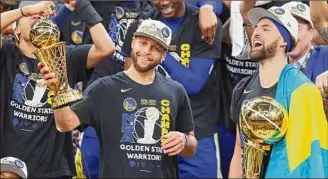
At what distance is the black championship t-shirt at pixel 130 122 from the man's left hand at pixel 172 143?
0.16 m

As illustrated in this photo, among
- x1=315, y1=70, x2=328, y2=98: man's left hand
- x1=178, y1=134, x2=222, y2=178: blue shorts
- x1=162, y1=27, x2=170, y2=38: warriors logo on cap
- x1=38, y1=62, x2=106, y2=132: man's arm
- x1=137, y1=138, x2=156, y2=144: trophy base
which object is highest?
x1=162, y1=27, x2=170, y2=38: warriors logo on cap

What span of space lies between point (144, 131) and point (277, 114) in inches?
72.7

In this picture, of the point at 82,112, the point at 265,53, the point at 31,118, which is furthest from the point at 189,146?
the point at 31,118

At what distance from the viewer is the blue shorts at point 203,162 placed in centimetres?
745

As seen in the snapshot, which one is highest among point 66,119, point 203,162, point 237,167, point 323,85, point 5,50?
point 5,50

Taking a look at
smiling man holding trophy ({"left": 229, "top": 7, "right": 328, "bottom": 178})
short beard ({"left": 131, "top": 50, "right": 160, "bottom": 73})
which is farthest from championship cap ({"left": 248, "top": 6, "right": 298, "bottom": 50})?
short beard ({"left": 131, "top": 50, "right": 160, "bottom": 73})

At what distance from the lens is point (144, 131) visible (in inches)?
252

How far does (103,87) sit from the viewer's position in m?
6.42

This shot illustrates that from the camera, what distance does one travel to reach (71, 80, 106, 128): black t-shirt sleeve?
20.6 feet

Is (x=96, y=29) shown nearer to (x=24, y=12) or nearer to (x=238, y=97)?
(x=24, y=12)

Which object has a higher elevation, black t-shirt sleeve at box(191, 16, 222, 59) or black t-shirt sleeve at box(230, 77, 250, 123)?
black t-shirt sleeve at box(191, 16, 222, 59)

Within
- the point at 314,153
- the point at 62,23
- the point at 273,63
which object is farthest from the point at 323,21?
the point at 62,23

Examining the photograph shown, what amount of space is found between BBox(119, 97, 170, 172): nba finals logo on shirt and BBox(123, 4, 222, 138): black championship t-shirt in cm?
103

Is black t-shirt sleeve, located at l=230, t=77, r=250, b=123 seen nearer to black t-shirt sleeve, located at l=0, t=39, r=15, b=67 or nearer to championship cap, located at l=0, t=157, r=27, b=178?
championship cap, located at l=0, t=157, r=27, b=178
